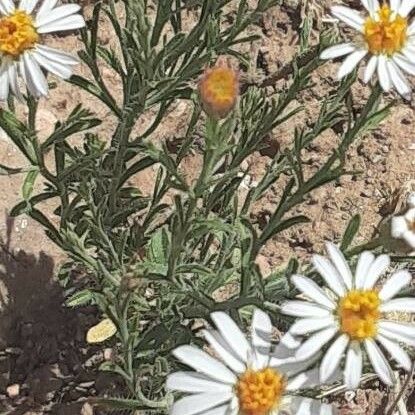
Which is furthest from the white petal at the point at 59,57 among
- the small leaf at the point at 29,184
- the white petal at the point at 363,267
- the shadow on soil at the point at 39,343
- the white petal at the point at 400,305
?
the shadow on soil at the point at 39,343

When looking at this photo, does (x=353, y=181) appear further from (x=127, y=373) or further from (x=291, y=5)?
(x=127, y=373)

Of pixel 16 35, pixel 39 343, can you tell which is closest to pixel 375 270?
pixel 16 35

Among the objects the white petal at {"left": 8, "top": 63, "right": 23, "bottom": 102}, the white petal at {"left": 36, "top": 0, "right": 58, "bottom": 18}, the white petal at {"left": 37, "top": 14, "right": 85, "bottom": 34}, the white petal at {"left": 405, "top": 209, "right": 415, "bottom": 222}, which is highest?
the white petal at {"left": 36, "top": 0, "right": 58, "bottom": 18}

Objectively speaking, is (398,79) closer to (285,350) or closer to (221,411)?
(285,350)

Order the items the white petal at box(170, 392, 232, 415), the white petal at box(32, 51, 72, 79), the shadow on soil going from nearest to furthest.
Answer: the white petal at box(170, 392, 232, 415)
the white petal at box(32, 51, 72, 79)
the shadow on soil

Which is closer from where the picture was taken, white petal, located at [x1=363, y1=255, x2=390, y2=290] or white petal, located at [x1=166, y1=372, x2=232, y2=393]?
white petal, located at [x1=166, y1=372, x2=232, y2=393]

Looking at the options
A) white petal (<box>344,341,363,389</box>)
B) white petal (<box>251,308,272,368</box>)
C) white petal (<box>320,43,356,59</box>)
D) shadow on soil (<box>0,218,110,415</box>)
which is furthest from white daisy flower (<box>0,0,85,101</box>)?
shadow on soil (<box>0,218,110,415</box>)

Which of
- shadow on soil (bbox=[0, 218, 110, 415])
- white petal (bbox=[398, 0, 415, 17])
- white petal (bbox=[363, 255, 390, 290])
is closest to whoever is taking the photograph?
white petal (bbox=[363, 255, 390, 290])

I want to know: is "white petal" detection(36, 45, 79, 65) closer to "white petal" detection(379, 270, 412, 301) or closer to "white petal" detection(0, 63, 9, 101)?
"white petal" detection(0, 63, 9, 101)
